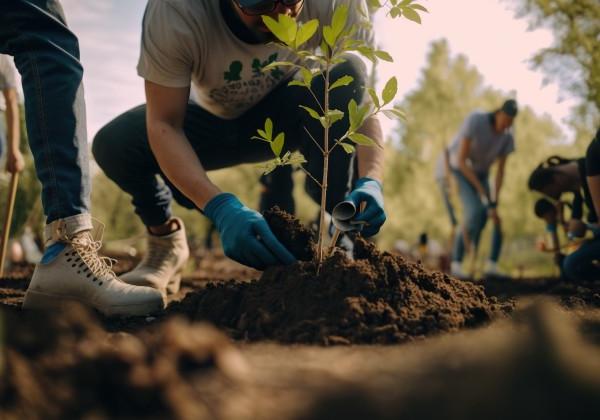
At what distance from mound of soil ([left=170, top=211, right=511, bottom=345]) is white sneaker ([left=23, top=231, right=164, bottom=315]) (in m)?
0.16

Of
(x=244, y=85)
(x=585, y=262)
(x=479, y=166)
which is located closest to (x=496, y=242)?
(x=479, y=166)

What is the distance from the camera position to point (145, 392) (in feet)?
2.58

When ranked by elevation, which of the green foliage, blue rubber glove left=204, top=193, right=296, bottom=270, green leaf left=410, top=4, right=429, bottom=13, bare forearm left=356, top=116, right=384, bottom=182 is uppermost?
the green foliage

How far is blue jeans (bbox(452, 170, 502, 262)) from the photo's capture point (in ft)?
22.2

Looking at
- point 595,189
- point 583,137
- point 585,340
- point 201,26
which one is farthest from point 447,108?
point 585,340

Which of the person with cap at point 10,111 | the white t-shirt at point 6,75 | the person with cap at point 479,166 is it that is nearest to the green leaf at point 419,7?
the person with cap at point 10,111

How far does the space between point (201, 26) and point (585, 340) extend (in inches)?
80.7

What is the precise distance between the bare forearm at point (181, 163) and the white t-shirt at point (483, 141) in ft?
17.4

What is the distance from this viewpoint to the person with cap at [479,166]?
681 cm

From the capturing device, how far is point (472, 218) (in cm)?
682

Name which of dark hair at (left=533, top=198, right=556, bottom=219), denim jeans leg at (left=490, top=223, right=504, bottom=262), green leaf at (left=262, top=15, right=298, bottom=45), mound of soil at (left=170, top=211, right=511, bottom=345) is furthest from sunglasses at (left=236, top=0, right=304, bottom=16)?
denim jeans leg at (left=490, top=223, right=504, bottom=262)

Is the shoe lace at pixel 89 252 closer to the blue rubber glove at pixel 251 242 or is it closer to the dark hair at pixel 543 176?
the blue rubber glove at pixel 251 242

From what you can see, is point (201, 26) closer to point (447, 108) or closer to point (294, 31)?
point (294, 31)

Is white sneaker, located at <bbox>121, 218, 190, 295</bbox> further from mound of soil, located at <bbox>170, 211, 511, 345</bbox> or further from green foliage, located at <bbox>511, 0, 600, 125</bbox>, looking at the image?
green foliage, located at <bbox>511, 0, 600, 125</bbox>
